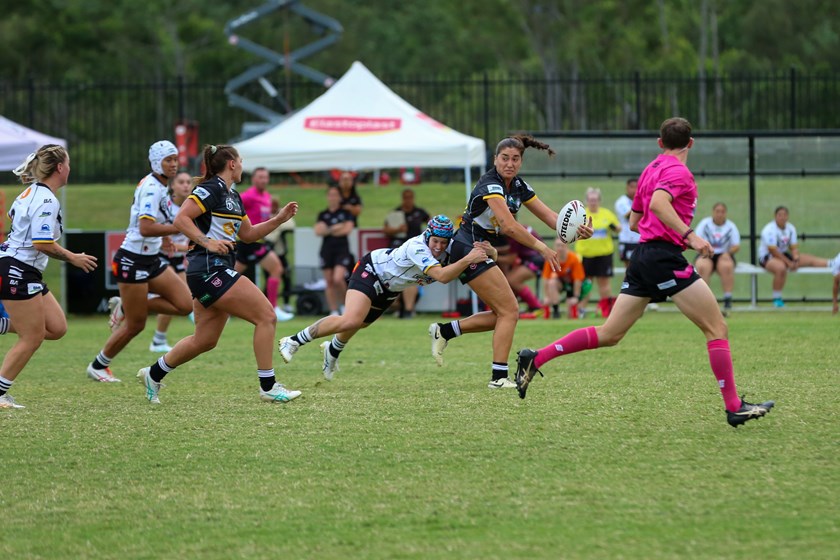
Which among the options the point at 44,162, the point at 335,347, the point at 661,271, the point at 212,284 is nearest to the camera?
the point at 661,271

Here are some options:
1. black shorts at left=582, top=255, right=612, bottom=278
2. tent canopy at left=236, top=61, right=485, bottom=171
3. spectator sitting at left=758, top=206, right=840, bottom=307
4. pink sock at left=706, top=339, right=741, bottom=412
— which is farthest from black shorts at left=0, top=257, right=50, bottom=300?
spectator sitting at left=758, top=206, right=840, bottom=307

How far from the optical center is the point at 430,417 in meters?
8.12

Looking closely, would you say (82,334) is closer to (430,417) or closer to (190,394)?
(190,394)

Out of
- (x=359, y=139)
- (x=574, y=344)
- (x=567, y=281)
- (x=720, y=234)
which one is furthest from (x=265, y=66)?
(x=574, y=344)

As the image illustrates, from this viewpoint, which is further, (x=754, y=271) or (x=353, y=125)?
(x=353, y=125)

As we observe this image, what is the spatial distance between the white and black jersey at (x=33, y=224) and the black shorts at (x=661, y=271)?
13.4 ft

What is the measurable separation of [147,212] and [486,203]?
9.97 ft

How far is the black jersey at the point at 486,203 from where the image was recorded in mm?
9247

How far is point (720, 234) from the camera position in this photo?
700 inches

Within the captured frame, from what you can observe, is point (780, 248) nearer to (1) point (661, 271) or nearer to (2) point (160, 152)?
(2) point (160, 152)

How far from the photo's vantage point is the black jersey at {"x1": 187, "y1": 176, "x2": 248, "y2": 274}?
8.55m

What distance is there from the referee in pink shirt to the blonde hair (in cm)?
412

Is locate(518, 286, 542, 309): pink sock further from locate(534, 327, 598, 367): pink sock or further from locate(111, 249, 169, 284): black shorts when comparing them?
locate(534, 327, 598, 367): pink sock

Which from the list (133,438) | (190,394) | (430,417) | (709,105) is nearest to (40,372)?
(190,394)
